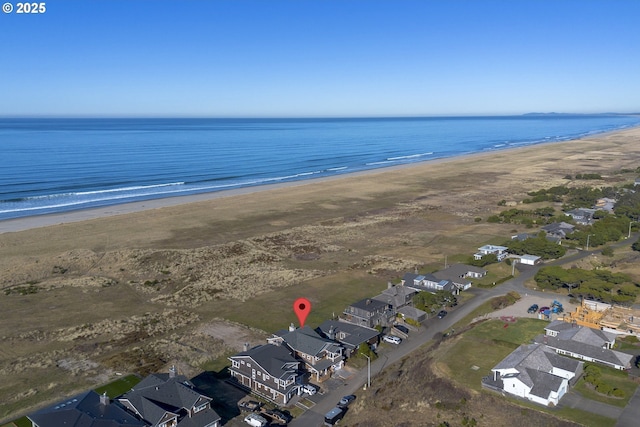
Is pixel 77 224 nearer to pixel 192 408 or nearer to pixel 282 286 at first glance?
pixel 282 286

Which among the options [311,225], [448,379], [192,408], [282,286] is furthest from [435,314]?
[311,225]

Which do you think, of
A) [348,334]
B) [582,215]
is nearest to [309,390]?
[348,334]

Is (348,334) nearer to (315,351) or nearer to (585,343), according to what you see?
(315,351)

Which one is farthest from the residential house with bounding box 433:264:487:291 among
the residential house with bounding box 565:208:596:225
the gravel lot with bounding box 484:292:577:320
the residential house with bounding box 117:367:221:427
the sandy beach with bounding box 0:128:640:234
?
the sandy beach with bounding box 0:128:640:234

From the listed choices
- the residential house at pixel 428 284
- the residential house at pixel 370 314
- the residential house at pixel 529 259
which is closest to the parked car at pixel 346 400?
the residential house at pixel 370 314

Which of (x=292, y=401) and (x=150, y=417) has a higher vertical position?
(x=150, y=417)

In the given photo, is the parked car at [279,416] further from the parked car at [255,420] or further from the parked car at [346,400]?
the parked car at [346,400]
